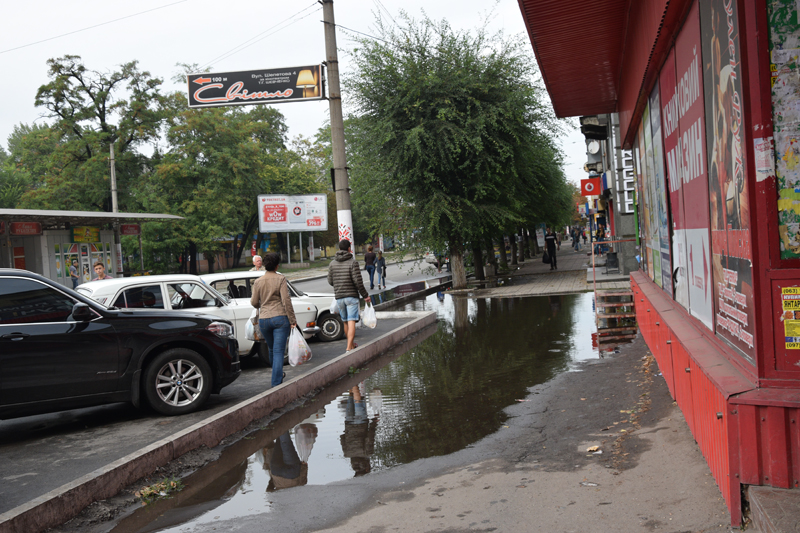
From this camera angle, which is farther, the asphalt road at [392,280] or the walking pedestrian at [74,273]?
the asphalt road at [392,280]

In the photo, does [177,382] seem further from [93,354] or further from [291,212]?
[291,212]


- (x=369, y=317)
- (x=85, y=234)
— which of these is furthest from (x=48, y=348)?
(x=85, y=234)

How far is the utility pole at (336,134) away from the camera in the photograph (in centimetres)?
1517

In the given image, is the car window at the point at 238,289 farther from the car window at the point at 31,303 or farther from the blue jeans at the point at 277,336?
the car window at the point at 31,303

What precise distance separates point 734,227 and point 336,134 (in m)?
12.2

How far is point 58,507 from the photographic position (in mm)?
4680

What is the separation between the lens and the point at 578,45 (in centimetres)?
945

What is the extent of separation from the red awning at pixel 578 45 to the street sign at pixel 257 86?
18.5ft

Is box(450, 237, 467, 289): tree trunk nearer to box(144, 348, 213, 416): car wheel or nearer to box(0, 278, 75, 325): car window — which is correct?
box(144, 348, 213, 416): car wheel

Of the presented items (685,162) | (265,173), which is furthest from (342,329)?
(265,173)

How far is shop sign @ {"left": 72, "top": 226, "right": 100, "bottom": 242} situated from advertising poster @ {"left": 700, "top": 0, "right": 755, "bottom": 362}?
27.2 metres

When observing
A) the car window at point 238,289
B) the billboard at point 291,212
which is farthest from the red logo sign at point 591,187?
the billboard at point 291,212

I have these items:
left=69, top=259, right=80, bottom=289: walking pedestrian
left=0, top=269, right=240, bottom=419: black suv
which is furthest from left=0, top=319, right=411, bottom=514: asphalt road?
left=69, top=259, right=80, bottom=289: walking pedestrian

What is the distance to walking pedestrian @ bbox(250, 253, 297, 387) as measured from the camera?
28.2ft
